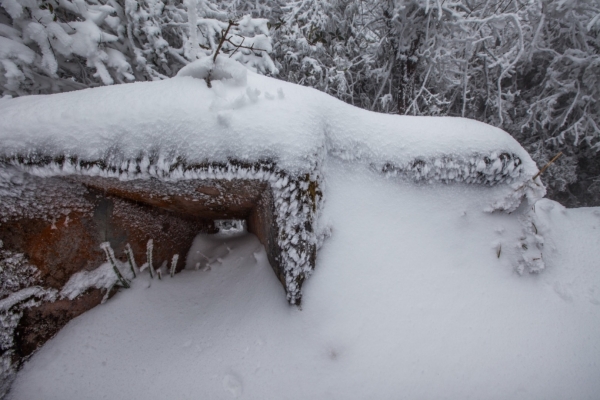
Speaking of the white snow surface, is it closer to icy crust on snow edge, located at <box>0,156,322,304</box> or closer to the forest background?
icy crust on snow edge, located at <box>0,156,322,304</box>

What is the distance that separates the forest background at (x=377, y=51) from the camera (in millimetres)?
3121

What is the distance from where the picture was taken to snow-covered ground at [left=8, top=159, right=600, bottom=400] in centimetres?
184

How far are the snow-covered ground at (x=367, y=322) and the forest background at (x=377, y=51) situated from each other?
2089 mm

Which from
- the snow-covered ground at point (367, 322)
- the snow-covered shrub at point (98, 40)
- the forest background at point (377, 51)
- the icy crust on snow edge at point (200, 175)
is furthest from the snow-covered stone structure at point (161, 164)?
the forest background at point (377, 51)

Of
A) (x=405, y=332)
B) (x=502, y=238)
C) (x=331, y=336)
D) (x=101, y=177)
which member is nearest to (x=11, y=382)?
(x=101, y=177)

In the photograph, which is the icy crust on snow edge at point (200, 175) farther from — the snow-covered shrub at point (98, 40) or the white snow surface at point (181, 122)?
the snow-covered shrub at point (98, 40)

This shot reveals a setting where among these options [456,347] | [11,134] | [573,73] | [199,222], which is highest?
[573,73]

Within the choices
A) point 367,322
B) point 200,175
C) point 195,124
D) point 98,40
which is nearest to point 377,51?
point 98,40

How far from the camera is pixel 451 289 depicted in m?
2.21

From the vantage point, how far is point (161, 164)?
1881 mm

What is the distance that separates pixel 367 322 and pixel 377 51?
5695 mm

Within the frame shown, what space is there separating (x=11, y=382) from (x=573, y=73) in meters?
9.69

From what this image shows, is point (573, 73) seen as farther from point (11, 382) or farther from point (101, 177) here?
point (11, 382)

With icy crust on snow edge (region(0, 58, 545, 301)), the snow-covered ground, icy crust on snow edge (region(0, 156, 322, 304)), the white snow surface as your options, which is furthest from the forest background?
the snow-covered ground
